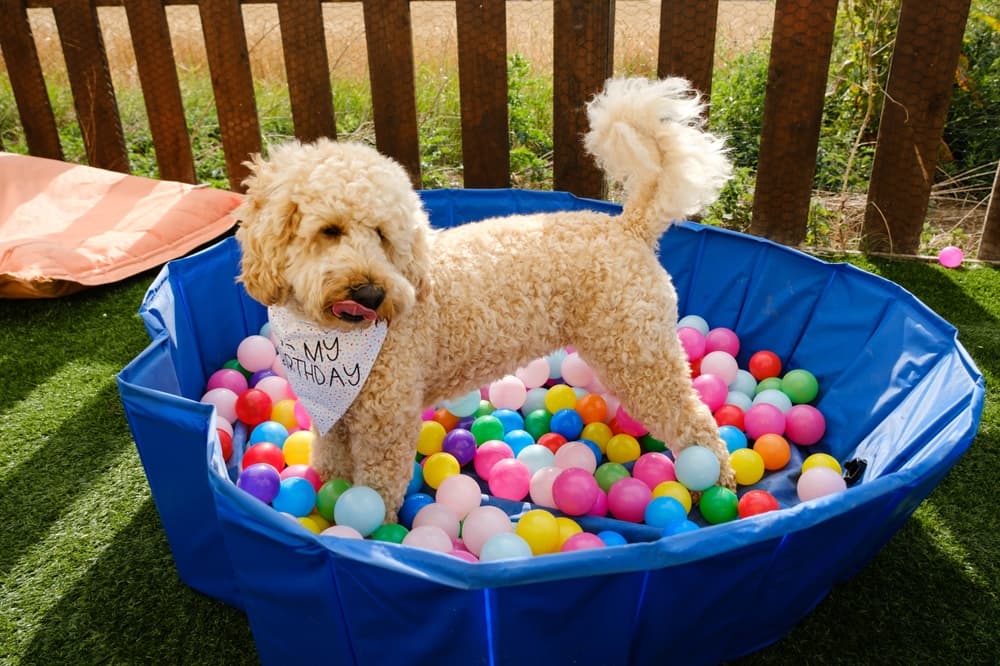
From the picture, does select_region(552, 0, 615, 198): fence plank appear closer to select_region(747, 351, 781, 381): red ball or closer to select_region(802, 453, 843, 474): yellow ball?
select_region(747, 351, 781, 381): red ball

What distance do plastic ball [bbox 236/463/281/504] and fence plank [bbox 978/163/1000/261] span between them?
12.2 ft

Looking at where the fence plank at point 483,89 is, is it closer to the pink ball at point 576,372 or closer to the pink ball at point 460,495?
the pink ball at point 576,372

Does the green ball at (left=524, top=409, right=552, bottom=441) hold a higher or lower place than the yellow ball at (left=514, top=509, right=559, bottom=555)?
lower

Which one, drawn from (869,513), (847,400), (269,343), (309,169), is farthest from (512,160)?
(869,513)

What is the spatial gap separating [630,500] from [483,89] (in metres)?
2.61

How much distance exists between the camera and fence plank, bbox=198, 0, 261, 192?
4.43 metres

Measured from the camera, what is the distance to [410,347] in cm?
231

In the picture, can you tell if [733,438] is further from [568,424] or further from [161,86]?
[161,86]

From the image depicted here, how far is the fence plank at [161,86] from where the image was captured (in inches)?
182

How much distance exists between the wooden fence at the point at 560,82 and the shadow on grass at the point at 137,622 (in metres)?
2.86

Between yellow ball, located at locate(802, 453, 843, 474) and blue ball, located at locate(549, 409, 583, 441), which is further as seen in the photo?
blue ball, located at locate(549, 409, 583, 441)

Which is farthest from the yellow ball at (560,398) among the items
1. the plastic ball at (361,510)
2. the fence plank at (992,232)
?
the fence plank at (992,232)

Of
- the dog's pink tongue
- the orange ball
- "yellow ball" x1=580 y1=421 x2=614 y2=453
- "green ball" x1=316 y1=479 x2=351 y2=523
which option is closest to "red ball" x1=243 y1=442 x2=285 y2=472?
"green ball" x1=316 y1=479 x2=351 y2=523

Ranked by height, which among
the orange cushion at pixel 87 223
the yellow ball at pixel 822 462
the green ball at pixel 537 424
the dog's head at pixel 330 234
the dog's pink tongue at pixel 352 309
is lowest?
the green ball at pixel 537 424
